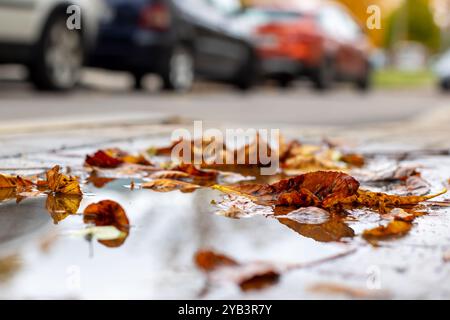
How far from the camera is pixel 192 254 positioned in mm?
2080

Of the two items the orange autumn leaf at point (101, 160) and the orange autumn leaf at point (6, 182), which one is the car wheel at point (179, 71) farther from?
the orange autumn leaf at point (6, 182)

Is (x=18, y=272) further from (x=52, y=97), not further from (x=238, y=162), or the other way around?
(x=52, y=97)

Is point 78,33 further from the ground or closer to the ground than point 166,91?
further from the ground

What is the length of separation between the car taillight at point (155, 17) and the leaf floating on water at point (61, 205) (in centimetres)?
905

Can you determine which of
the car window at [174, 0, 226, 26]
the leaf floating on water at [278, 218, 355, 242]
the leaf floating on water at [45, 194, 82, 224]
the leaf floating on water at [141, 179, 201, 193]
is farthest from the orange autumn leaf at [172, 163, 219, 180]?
the car window at [174, 0, 226, 26]

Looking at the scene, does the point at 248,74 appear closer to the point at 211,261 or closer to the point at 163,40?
the point at 163,40

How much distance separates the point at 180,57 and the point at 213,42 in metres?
1.34

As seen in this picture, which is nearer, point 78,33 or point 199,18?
point 78,33

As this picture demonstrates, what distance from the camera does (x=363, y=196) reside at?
2.82 metres

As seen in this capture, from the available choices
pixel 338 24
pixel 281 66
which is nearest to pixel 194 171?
pixel 281 66

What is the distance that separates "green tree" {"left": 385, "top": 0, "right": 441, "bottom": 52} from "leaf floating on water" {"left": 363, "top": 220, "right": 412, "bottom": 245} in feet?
294

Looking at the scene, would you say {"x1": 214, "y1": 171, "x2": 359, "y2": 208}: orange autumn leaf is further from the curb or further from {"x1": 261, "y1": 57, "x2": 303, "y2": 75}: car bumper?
{"x1": 261, "y1": 57, "x2": 303, "y2": 75}: car bumper
